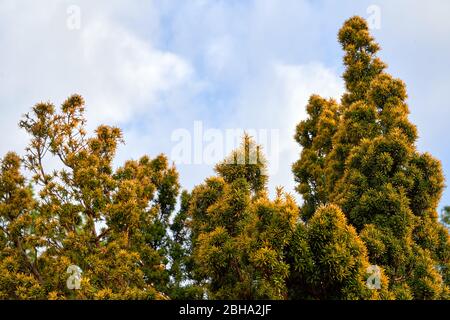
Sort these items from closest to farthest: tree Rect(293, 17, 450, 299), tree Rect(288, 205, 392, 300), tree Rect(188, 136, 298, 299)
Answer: tree Rect(188, 136, 298, 299) < tree Rect(288, 205, 392, 300) < tree Rect(293, 17, 450, 299)

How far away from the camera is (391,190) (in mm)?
10445

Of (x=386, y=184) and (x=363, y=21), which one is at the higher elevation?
(x=363, y=21)

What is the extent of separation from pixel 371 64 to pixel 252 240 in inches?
341

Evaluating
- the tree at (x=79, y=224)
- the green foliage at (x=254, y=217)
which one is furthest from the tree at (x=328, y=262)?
the tree at (x=79, y=224)

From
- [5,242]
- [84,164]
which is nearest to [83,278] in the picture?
[84,164]

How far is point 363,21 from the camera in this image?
1480 cm

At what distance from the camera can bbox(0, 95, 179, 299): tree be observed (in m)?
11.1

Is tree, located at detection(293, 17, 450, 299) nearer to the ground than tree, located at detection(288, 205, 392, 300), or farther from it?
farther from it

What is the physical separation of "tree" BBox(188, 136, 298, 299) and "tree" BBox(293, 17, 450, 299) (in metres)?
1.02

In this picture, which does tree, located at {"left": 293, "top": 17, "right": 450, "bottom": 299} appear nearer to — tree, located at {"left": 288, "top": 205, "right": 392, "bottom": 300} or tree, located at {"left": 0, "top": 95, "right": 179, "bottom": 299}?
tree, located at {"left": 288, "top": 205, "right": 392, "bottom": 300}

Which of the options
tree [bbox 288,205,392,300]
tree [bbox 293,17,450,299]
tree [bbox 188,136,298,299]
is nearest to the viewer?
tree [bbox 188,136,298,299]

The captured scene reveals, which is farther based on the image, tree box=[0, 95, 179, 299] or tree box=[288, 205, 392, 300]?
tree box=[0, 95, 179, 299]

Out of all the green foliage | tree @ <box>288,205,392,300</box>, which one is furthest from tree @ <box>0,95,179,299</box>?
tree @ <box>288,205,392,300</box>
